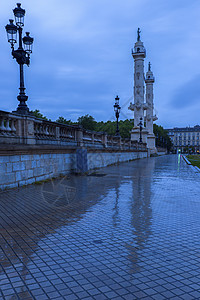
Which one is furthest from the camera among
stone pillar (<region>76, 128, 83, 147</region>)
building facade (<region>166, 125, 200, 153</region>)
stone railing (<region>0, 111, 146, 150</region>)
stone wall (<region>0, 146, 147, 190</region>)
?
building facade (<region>166, 125, 200, 153</region>)

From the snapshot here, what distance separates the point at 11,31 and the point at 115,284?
37.1 ft

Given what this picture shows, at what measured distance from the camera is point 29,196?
7566 mm

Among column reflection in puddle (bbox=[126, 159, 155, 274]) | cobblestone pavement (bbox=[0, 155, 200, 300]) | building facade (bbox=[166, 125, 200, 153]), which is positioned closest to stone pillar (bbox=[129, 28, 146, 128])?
column reflection in puddle (bbox=[126, 159, 155, 274])

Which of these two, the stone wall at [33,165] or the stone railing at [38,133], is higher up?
the stone railing at [38,133]

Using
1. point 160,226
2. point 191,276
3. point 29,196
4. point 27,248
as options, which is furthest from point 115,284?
point 29,196

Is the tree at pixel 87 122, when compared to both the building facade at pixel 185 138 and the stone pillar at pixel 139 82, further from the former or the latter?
the building facade at pixel 185 138

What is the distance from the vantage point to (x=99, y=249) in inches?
147

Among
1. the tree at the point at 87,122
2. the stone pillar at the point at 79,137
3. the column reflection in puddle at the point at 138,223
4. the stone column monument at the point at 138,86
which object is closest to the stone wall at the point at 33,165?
the stone pillar at the point at 79,137

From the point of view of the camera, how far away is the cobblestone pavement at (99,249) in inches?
107

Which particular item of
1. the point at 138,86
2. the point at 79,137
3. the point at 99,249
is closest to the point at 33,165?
the point at 79,137

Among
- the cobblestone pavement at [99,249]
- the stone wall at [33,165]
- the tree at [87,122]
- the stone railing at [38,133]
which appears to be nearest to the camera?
the cobblestone pavement at [99,249]

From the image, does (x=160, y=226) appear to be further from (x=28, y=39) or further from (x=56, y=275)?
(x=28, y=39)

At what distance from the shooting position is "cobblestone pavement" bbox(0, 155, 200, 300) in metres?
2.71

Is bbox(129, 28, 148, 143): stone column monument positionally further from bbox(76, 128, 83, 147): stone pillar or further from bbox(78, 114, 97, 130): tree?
bbox(78, 114, 97, 130): tree
